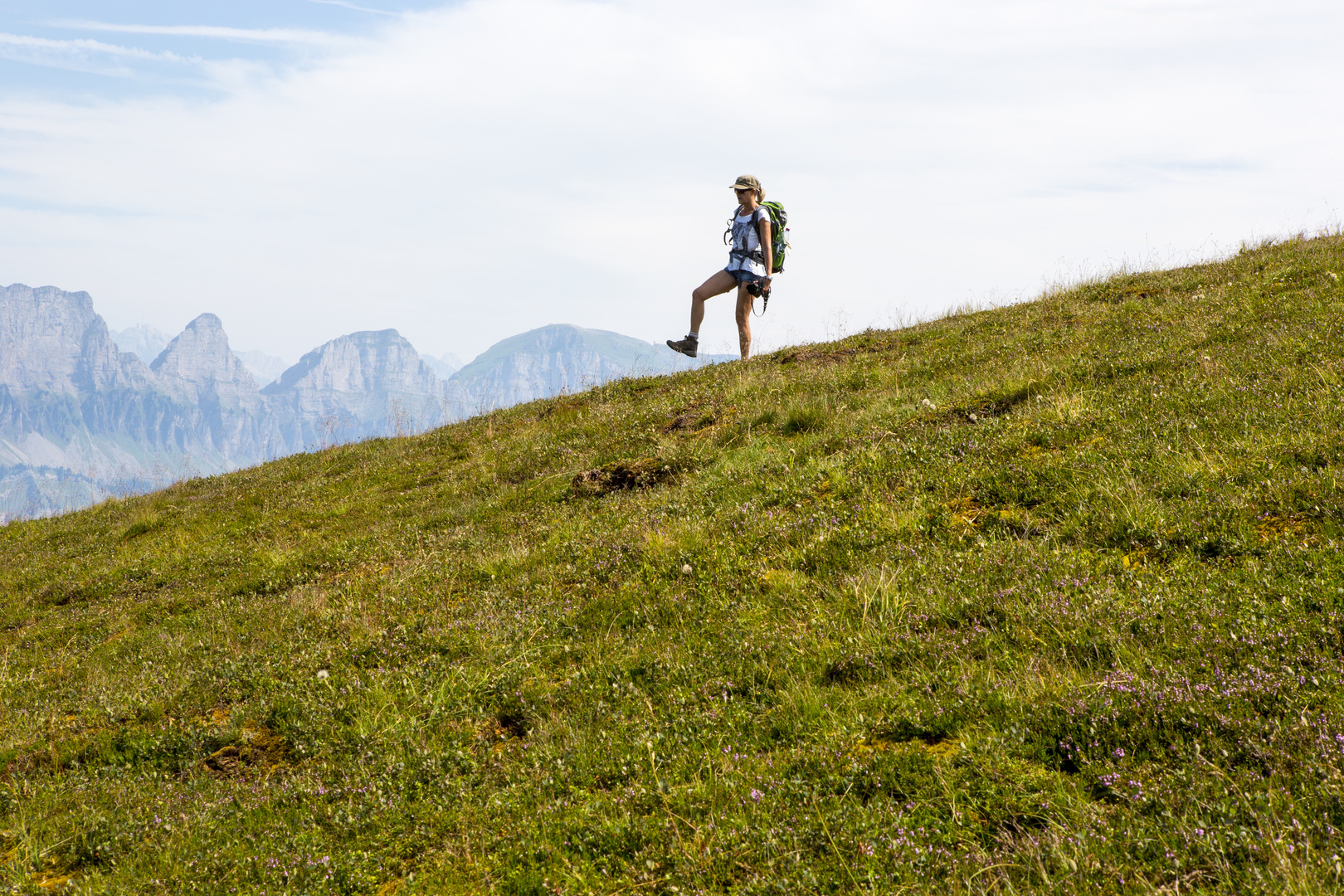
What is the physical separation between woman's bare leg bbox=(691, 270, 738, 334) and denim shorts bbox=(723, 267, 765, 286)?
8cm

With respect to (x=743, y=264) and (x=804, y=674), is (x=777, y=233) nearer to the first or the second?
(x=743, y=264)

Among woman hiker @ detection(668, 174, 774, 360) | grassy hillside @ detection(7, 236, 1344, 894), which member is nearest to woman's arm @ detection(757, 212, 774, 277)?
woman hiker @ detection(668, 174, 774, 360)

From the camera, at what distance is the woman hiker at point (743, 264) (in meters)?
15.5

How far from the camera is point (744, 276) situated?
52.0 feet

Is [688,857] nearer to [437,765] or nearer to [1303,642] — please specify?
[437,765]

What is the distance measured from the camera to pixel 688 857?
3.42 m

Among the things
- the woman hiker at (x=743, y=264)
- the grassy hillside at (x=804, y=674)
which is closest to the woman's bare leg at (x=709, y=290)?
the woman hiker at (x=743, y=264)

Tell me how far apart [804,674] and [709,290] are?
1240 cm

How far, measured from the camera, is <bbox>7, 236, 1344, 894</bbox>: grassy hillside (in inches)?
130

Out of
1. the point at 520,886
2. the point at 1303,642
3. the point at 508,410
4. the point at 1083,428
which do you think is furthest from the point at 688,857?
the point at 508,410

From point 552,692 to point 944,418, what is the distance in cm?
596

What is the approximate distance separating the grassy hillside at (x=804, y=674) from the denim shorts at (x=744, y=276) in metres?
6.14

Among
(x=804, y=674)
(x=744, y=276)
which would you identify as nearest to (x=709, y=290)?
(x=744, y=276)

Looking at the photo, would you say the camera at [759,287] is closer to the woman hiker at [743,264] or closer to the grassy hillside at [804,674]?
the woman hiker at [743,264]
